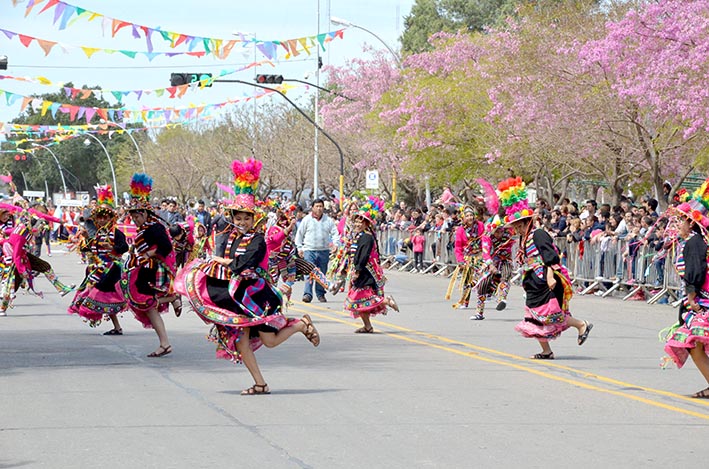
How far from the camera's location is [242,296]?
980cm

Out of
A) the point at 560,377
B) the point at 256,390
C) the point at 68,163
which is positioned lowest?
the point at 68,163

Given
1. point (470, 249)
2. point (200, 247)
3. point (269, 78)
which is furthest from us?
point (269, 78)

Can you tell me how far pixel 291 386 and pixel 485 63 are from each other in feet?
93.3

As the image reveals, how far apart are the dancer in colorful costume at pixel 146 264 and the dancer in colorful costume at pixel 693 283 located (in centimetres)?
562

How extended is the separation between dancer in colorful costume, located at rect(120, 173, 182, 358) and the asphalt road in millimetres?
537

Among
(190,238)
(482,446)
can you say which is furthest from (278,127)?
(482,446)

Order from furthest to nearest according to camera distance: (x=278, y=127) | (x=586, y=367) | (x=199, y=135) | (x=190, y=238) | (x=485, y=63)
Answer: (x=199, y=135)
(x=278, y=127)
(x=485, y=63)
(x=190, y=238)
(x=586, y=367)

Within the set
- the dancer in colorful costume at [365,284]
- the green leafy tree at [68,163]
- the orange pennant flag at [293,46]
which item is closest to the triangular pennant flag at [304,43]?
the orange pennant flag at [293,46]

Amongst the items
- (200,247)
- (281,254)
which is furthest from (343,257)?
(200,247)

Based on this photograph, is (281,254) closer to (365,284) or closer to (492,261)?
(365,284)

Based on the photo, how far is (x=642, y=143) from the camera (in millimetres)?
28984

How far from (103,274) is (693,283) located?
748 cm

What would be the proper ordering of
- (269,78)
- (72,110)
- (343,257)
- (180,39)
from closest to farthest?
(343,257) < (180,39) < (72,110) < (269,78)

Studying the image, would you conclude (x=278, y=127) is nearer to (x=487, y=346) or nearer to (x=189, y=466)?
(x=487, y=346)
